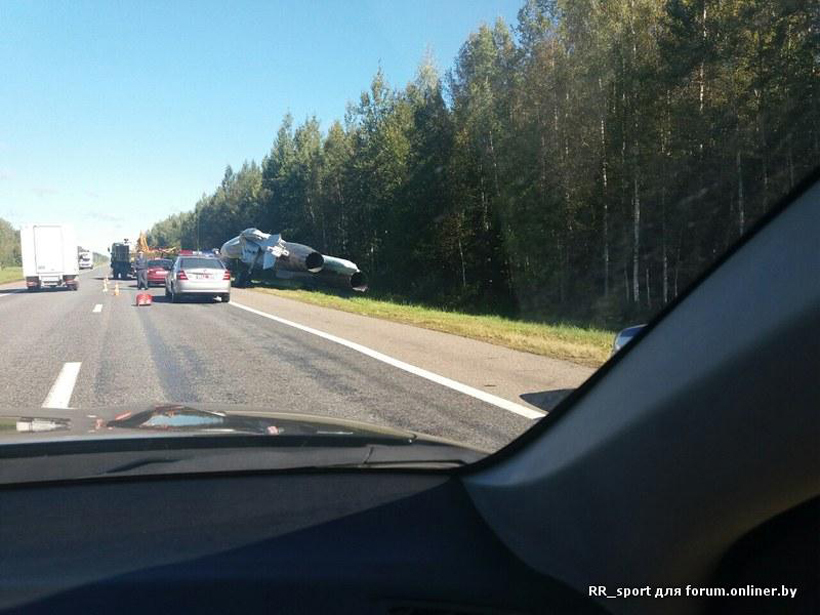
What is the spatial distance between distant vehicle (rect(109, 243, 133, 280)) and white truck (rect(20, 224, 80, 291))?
17.1 m

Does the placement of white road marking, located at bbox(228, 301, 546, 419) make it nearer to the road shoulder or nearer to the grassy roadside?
the road shoulder

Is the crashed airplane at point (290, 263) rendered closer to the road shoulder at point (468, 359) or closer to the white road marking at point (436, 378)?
the road shoulder at point (468, 359)

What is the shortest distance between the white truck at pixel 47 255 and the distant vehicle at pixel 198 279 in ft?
53.1

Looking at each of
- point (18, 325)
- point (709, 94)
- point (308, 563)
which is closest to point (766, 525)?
point (308, 563)

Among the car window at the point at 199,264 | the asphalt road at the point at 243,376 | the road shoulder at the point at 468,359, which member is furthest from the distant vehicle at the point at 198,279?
the asphalt road at the point at 243,376

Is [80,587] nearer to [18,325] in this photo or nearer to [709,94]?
[709,94]

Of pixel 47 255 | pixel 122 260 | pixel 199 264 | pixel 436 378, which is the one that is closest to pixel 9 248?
pixel 122 260

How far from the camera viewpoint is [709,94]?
13.6 feet

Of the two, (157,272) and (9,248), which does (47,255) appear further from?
(9,248)

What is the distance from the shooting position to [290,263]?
36219 millimetres

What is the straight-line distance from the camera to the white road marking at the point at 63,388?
7314 millimetres

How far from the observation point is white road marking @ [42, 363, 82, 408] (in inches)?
288

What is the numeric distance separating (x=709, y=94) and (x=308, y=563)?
355cm

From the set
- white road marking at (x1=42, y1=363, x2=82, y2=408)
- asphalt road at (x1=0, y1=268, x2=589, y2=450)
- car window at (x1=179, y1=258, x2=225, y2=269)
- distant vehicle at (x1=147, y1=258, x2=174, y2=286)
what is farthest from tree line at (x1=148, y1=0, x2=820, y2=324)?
distant vehicle at (x1=147, y1=258, x2=174, y2=286)
